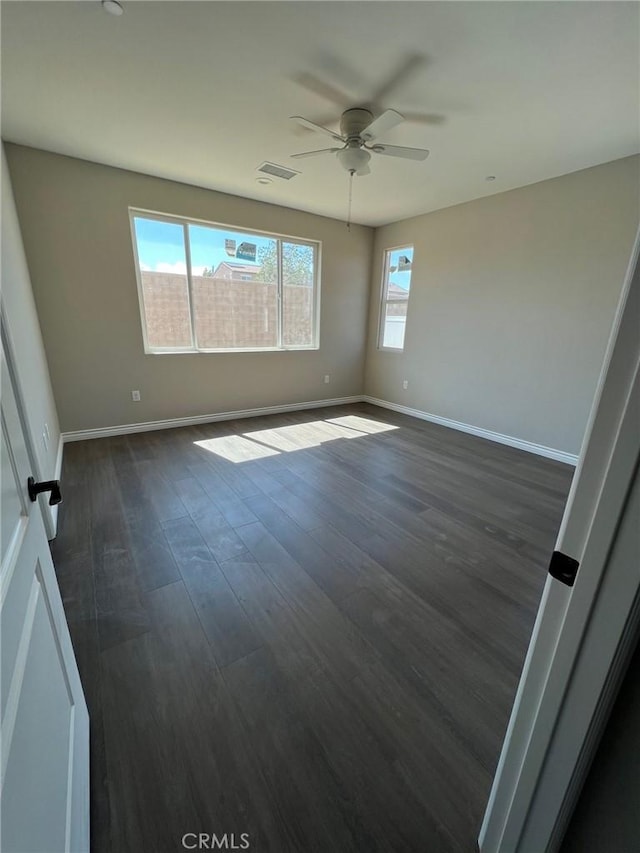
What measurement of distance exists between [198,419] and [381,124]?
3.51m

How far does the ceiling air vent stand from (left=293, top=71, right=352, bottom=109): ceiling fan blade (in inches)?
43.4

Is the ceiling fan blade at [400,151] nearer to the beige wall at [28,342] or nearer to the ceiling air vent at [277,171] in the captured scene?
the ceiling air vent at [277,171]

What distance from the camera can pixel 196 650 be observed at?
1.51m

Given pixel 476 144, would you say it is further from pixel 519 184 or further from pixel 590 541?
pixel 590 541

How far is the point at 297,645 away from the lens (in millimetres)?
1536

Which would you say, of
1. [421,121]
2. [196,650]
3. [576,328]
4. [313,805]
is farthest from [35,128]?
[576,328]

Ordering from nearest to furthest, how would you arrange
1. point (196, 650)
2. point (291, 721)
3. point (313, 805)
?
point (313, 805) → point (291, 721) → point (196, 650)

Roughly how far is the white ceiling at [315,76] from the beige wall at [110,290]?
29 centimetres

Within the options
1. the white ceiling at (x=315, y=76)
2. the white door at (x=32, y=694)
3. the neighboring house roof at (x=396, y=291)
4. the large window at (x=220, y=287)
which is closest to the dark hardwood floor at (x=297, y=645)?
the white door at (x=32, y=694)

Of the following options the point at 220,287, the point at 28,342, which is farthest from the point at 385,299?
the point at 28,342

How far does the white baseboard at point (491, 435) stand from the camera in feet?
12.1

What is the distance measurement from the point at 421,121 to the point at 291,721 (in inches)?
140

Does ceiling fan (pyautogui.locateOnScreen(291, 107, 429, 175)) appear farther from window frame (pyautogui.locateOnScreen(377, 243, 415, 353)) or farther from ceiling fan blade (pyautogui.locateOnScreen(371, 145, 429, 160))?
window frame (pyautogui.locateOnScreen(377, 243, 415, 353))

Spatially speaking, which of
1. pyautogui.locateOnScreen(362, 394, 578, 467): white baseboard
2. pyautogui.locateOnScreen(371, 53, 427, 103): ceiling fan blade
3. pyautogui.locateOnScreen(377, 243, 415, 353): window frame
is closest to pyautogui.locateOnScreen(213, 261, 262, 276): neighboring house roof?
pyautogui.locateOnScreen(377, 243, 415, 353): window frame
